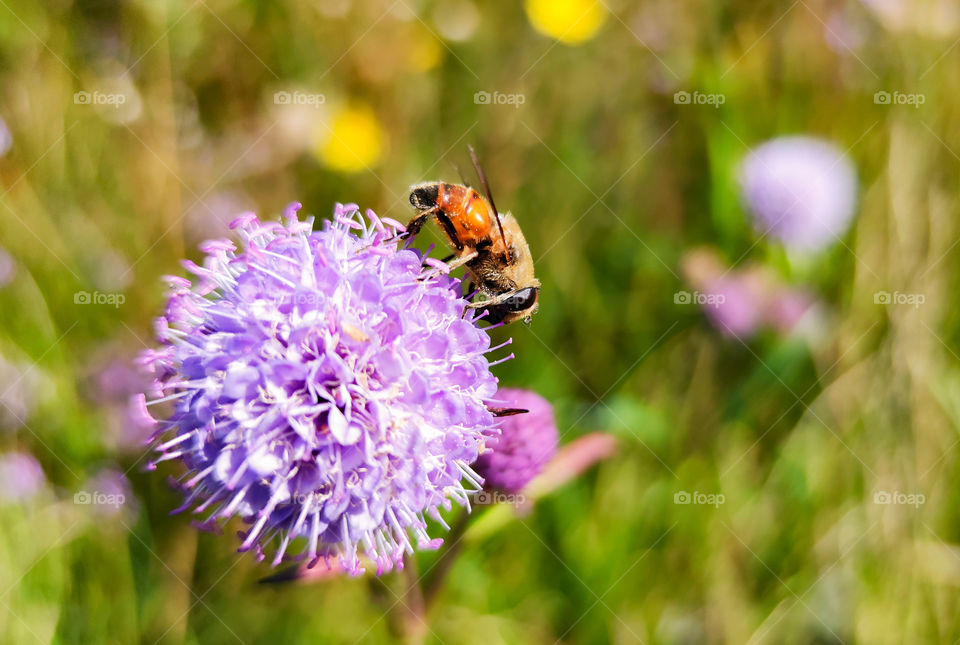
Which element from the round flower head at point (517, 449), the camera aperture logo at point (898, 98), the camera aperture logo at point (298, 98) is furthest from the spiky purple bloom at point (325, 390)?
the camera aperture logo at point (898, 98)

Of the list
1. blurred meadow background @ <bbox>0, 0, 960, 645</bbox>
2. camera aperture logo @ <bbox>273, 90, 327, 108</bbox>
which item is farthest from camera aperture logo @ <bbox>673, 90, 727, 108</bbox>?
camera aperture logo @ <bbox>273, 90, 327, 108</bbox>

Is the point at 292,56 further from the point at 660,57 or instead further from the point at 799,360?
the point at 799,360

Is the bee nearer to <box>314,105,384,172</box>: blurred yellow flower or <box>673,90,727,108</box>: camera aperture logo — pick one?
<box>314,105,384,172</box>: blurred yellow flower

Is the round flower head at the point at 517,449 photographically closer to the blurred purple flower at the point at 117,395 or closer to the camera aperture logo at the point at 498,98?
the blurred purple flower at the point at 117,395

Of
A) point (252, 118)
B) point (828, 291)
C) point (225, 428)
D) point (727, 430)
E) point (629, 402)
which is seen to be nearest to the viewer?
point (225, 428)

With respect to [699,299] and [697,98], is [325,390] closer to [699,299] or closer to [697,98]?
[699,299]

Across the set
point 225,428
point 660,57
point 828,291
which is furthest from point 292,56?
point 828,291
